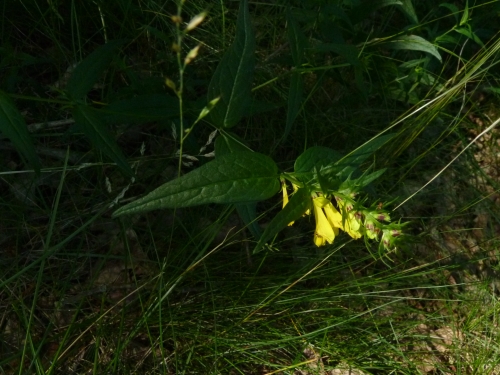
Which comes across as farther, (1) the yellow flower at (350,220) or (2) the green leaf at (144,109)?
(2) the green leaf at (144,109)

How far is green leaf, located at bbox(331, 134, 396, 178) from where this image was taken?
1.21m

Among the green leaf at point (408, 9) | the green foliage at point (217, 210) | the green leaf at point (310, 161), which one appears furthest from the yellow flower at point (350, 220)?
the green leaf at point (408, 9)

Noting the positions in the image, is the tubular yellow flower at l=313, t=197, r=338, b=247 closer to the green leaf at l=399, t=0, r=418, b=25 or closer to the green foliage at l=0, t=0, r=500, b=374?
the green foliage at l=0, t=0, r=500, b=374

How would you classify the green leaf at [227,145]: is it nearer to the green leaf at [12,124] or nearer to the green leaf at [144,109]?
the green leaf at [144,109]

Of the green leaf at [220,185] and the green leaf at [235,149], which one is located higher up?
the green leaf at [220,185]

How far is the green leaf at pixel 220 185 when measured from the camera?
1065mm

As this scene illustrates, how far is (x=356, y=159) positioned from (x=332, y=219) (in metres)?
0.14

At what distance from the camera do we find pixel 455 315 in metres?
1.98

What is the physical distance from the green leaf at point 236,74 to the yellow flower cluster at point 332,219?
234 mm

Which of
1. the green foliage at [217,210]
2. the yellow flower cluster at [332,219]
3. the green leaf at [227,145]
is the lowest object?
the green foliage at [217,210]

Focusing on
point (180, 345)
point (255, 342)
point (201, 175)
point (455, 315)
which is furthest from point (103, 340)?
point (455, 315)

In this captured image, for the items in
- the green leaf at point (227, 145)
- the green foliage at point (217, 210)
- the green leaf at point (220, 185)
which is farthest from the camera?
the green foliage at point (217, 210)

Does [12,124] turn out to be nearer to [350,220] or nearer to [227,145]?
[227,145]

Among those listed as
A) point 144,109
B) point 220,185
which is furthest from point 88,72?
point 220,185
